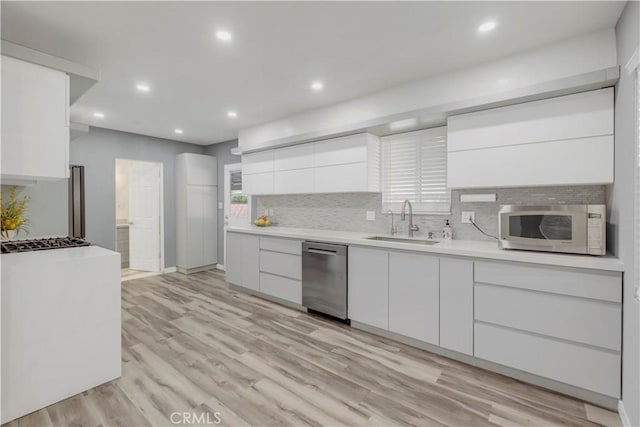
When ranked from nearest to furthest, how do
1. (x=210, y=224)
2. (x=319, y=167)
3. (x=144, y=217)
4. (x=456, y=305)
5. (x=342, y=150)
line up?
1. (x=456, y=305)
2. (x=342, y=150)
3. (x=319, y=167)
4. (x=144, y=217)
5. (x=210, y=224)

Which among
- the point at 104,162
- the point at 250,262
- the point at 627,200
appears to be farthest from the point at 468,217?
the point at 104,162

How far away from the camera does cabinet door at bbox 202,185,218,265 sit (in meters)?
5.85

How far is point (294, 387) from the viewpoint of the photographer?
7.04ft

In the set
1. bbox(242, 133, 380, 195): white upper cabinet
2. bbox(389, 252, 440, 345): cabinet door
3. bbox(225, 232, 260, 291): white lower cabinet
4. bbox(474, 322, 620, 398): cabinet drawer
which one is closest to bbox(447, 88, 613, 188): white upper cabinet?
bbox(389, 252, 440, 345): cabinet door

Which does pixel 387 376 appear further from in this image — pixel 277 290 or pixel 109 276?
pixel 109 276

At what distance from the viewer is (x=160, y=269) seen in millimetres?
5672

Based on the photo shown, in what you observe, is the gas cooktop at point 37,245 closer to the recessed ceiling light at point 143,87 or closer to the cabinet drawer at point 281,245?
the recessed ceiling light at point 143,87

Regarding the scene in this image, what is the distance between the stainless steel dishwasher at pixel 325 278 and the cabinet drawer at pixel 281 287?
0.40 feet

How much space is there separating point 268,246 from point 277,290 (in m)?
0.59

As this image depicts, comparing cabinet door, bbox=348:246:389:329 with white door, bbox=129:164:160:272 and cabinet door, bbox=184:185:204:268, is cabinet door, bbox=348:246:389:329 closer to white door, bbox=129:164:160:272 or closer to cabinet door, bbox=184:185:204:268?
cabinet door, bbox=184:185:204:268

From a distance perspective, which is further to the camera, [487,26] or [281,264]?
[281,264]

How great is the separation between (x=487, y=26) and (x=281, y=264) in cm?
314

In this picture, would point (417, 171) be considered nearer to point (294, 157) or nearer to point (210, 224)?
point (294, 157)

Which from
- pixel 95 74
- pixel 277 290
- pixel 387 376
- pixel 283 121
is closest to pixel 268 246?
pixel 277 290
